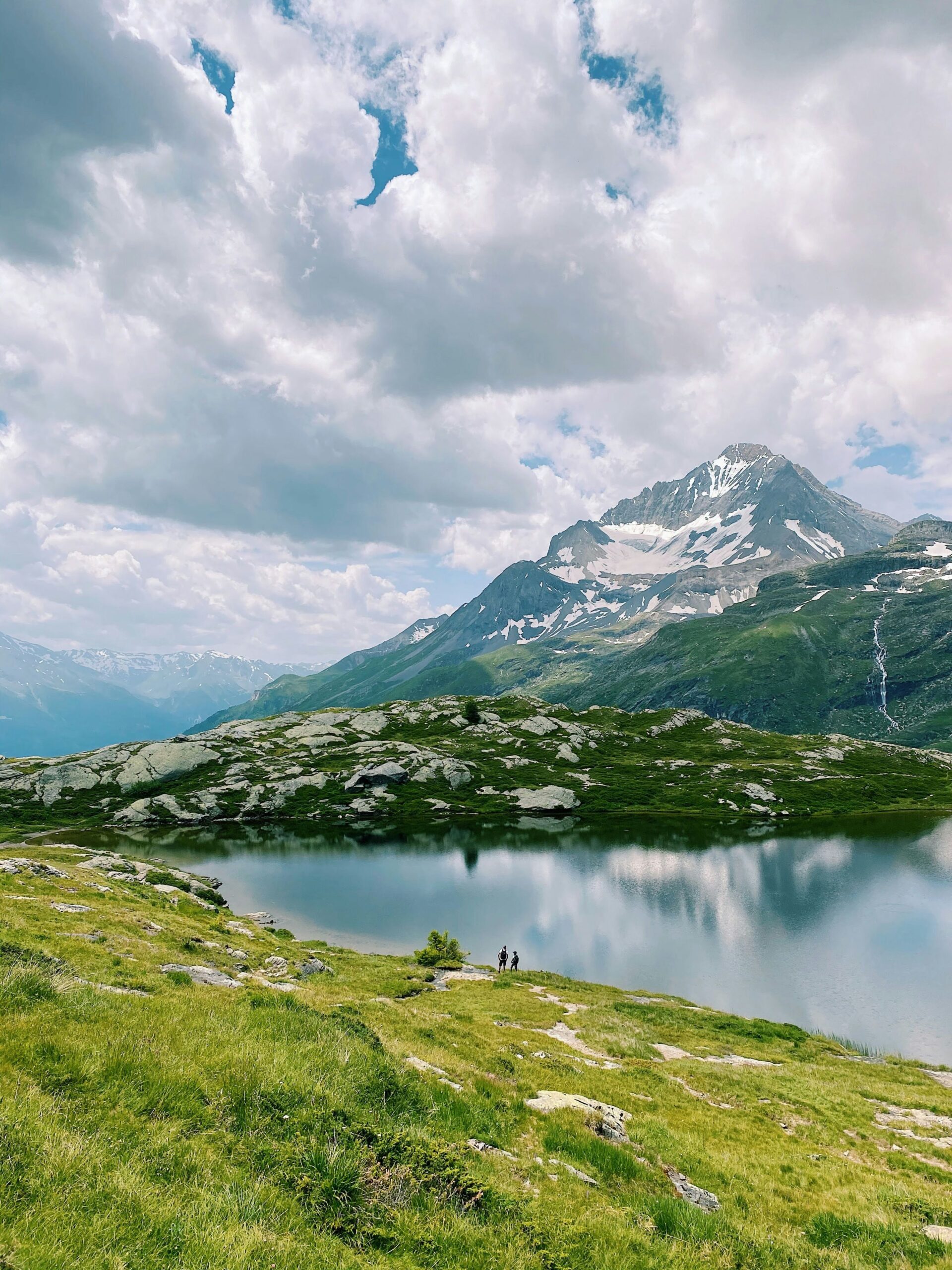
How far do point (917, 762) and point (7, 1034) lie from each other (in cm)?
22243

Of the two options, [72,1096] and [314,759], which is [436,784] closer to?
[314,759]

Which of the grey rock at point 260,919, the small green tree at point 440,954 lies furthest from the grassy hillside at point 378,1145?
the grey rock at point 260,919

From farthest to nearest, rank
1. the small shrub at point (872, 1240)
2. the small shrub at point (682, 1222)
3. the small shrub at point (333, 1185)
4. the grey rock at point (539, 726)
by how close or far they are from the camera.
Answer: the grey rock at point (539, 726)
the small shrub at point (872, 1240)
the small shrub at point (682, 1222)
the small shrub at point (333, 1185)

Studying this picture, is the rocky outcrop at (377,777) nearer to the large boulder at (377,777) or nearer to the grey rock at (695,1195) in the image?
the large boulder at (377,777)

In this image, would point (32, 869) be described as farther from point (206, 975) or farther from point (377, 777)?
point (377, 777)

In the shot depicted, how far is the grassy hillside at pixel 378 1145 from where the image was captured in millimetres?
6762

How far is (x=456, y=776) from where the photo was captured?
478 feet

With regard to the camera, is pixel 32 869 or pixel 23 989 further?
pixel 32 869

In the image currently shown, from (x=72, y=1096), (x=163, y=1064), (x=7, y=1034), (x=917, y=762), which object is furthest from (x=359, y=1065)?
(x=917, y=762)

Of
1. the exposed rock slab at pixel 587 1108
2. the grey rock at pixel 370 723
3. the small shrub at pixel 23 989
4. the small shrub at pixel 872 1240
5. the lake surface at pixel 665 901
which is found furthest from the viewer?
the grey rock at pixel 370 723

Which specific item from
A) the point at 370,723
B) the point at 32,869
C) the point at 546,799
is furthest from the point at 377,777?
the point at 32,869

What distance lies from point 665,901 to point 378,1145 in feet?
237

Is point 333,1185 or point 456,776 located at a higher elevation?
point 333,1185

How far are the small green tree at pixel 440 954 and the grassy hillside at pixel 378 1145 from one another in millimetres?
22600
